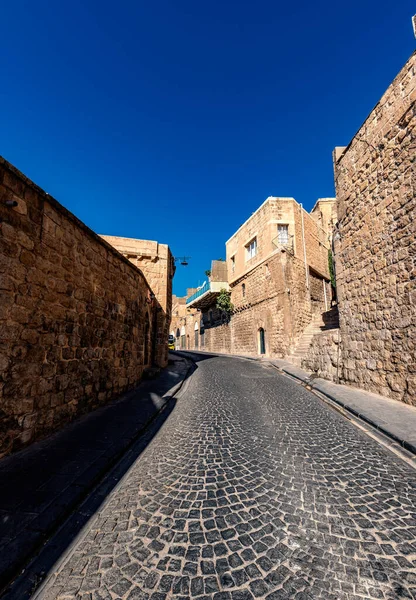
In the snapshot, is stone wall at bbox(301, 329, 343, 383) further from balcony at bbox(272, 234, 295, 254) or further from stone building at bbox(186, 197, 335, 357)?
balcony at bbox(272, 234, 295, 254)

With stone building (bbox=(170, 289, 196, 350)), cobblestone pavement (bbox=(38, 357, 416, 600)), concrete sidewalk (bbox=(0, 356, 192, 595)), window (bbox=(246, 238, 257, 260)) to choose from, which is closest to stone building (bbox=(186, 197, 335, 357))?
window (bbox=(246, 238, 257, 260))

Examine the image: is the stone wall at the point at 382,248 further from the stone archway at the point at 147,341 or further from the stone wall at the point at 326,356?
the stone archway at the point at 147,341

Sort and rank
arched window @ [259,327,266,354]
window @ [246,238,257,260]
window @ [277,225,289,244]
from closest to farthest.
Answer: window @ [277,225,289,244] < arched window @ [259,327,266,354] < window @ [246,238,257,260]

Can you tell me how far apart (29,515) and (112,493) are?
71 centimetres

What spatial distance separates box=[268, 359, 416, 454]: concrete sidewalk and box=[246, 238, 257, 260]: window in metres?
14.1

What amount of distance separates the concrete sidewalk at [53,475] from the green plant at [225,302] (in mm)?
18217

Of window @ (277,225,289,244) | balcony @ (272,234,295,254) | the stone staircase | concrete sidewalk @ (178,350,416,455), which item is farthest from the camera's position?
window @ (277,225,289,244)

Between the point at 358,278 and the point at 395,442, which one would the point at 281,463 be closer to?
the point at 395,442

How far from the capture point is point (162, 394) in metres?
6.63

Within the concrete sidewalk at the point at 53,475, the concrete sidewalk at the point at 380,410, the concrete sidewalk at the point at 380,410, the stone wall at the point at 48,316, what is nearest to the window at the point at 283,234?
the concrete sidewalk at the point at 380,410

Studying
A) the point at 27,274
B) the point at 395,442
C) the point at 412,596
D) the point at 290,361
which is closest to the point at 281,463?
the point at 412,596

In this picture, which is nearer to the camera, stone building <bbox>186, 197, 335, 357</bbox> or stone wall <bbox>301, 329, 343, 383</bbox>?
stone wall <bbox>301, 329, 343, 383</bbox>

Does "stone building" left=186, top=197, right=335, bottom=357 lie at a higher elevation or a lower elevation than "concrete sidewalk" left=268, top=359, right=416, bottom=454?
higher

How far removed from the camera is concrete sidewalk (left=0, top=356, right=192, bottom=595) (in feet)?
6.08
